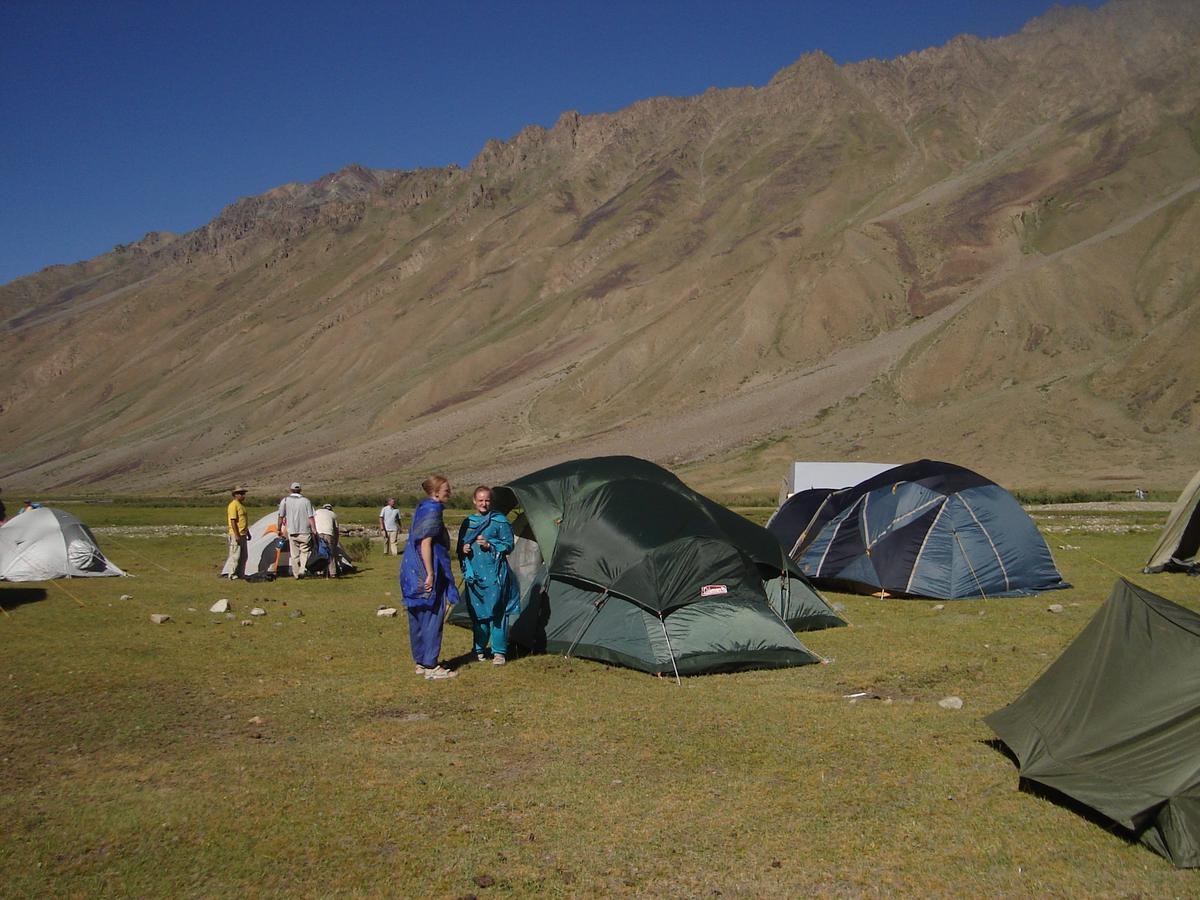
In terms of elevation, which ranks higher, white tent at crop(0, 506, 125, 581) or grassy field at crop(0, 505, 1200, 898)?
white tent at crop(0, 506, 125, 581)

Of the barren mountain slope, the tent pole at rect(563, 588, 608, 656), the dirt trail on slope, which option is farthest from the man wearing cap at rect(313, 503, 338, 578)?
the dirt trail on slope

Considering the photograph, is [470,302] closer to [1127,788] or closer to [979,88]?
[979,88]

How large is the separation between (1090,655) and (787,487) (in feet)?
87.3

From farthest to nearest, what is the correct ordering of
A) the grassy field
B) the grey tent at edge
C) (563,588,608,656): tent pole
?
the grey tent at edge < (563,588,608,656): tent pole < the grassy field

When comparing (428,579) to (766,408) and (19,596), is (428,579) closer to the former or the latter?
(19,596)

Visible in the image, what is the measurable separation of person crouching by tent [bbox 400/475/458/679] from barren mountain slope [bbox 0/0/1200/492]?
55.0 metres

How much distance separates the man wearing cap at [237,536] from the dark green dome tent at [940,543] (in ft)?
38.4

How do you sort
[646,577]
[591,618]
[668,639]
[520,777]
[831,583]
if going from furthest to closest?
[831,583], [591,618], [646,577], [668,639], [520,777]

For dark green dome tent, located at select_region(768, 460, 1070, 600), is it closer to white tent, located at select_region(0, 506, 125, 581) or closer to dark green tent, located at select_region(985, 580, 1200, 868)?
dark green tent, located at select_region(985, 580, 1200, 868)

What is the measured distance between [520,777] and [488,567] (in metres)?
3.90

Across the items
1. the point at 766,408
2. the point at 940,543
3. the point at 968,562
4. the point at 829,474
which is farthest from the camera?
the point at 766,408

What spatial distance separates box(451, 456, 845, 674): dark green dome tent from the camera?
11367 millimetres

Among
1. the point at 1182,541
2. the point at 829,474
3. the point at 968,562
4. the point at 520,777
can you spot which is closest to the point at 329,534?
the point at 968,562

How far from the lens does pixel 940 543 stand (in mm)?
16656
